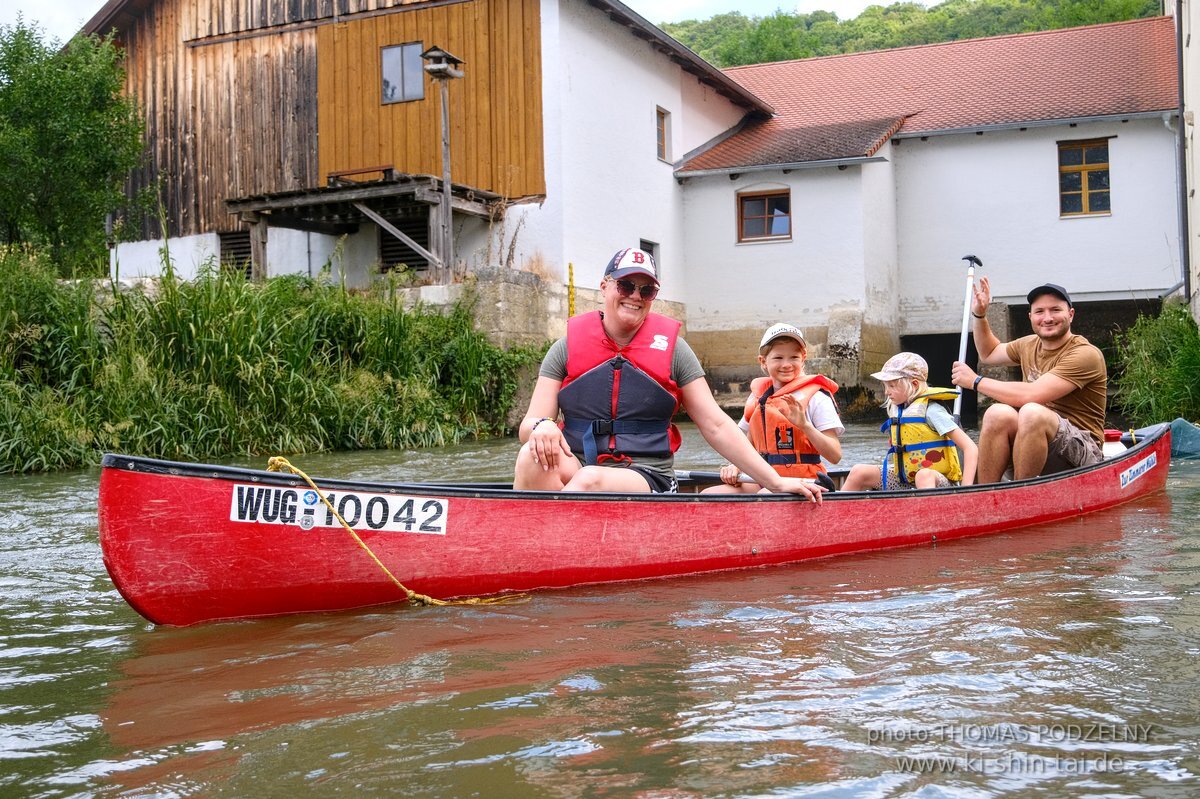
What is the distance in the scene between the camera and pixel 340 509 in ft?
14.7

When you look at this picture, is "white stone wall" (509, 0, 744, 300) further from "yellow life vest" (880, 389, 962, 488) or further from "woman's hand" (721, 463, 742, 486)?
"woman's hand" (721, 463, 742, 486)

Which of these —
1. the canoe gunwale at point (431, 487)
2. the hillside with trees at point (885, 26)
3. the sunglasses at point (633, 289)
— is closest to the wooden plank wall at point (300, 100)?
the canoe gunwale at point (431, 487)

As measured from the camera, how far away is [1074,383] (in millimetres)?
6805

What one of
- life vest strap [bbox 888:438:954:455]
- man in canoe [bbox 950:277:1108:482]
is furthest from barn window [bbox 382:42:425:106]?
life vest strap [bbox 888:438:954:455]

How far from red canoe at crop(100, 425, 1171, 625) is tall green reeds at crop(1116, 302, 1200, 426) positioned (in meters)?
7.37

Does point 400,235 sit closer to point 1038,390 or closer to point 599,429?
point 1038,390

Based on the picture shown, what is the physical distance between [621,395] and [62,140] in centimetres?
1631

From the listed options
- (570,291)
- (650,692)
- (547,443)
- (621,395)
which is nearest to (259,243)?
(570,291)

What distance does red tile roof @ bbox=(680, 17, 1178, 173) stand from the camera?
21.2 metres

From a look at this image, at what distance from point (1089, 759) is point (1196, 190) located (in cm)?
1512

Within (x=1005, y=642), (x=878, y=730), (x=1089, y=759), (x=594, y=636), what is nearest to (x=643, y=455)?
(x=594, y=636)

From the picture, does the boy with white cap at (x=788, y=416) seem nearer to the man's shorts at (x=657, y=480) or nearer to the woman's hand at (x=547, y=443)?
the man's shorts at (x=657, y=480)

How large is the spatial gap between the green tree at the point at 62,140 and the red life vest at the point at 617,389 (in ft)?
47.5

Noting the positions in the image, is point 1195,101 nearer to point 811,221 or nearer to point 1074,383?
point 811,221
